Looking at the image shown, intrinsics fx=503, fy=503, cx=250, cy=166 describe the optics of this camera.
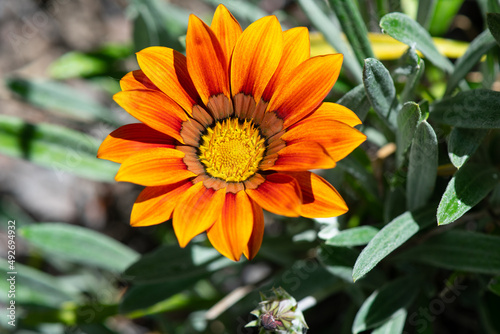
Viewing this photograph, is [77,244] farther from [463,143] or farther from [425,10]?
[425,10]

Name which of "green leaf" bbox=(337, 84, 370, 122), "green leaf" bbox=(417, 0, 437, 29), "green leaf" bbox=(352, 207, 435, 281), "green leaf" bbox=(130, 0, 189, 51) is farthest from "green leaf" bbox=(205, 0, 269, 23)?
"green leaf" bbox=(352, 207, 435, 281)

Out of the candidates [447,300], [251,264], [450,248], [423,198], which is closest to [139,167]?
[423,198]

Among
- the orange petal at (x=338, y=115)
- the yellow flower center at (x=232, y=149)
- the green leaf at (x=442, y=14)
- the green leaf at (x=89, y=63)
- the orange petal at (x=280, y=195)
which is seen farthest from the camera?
the green leaf at (x=89, y=63)

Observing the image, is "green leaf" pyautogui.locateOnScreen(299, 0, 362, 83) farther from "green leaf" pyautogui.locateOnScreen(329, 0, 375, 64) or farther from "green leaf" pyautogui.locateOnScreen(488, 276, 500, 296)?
"green leaf" pyautogui.locateOnScreen(488, 276, 500, 296)

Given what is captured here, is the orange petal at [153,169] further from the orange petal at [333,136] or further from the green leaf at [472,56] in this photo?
the green leaf at [472,56]

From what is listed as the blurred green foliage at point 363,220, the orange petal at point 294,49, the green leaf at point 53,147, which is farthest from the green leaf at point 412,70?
the green leaf at point 53,147

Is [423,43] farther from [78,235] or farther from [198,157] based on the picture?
[78,235]
